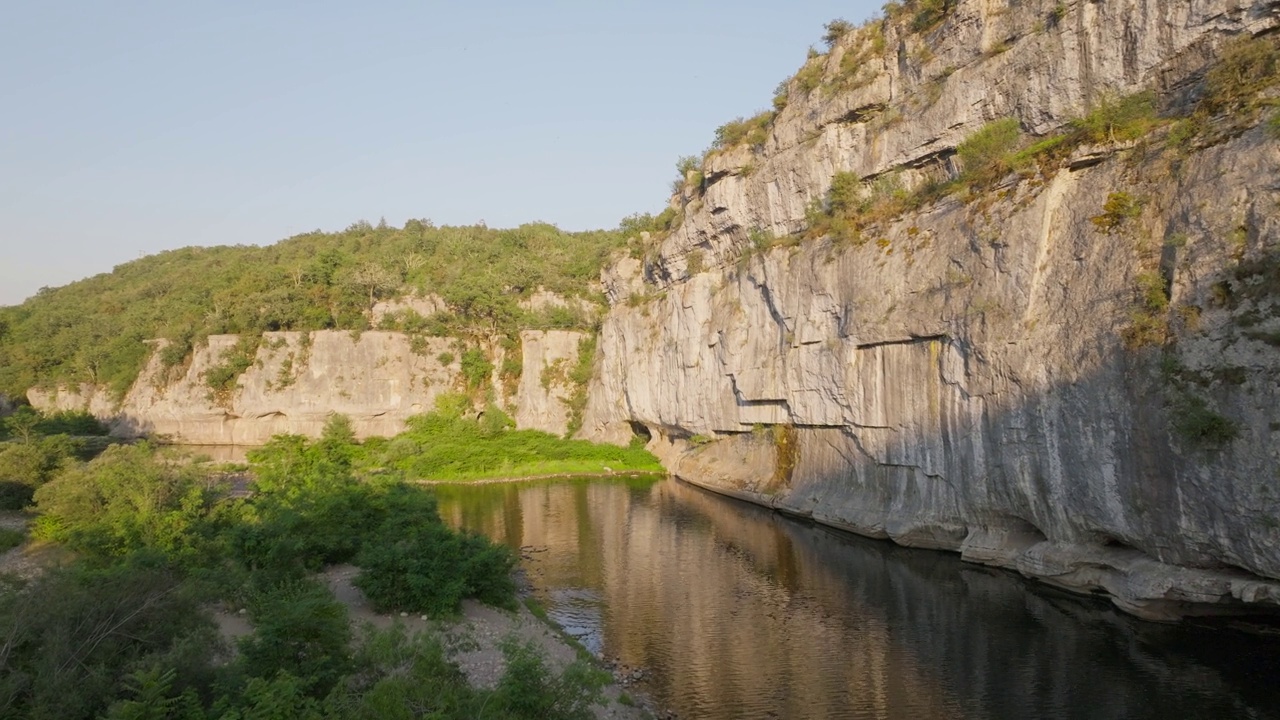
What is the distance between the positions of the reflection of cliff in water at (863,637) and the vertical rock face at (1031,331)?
1.51 m

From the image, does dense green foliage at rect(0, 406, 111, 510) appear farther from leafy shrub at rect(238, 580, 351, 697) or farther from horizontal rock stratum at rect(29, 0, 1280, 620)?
horizontal rock stratum at rect(29, 0, 1280, 620)

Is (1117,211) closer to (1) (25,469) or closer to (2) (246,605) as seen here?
(2) (246,605)

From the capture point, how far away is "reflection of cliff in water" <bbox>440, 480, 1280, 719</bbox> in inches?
547

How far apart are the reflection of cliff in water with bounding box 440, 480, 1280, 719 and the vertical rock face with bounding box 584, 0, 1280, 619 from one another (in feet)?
4.94

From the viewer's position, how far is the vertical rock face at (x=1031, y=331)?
15320 mm

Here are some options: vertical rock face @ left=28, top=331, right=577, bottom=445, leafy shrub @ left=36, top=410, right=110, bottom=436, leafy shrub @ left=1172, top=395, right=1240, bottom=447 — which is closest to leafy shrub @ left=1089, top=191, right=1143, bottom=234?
leafy shrub @ left=1172, top=395, right=1240, bottom=447

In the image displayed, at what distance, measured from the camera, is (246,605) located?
54.7ft

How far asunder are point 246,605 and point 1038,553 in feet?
66.8

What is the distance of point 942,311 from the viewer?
76.9 feet

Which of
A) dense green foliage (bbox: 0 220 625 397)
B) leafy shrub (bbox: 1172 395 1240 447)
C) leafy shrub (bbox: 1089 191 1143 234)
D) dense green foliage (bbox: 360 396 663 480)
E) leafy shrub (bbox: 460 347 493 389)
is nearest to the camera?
leafy shrub (bbox: 1172 395 1240 447)

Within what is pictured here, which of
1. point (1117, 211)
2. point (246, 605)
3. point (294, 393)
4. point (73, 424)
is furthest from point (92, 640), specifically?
point (73, 424)

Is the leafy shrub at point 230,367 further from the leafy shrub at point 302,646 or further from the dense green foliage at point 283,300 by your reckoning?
the leafy shrub at point 302,646

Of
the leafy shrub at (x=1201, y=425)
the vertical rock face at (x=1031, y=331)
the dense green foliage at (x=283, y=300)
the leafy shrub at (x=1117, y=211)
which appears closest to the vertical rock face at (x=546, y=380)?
the dense green foliage at (x=283, y=300)

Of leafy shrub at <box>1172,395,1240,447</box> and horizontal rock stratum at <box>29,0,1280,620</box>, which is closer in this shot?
leafy shrub at <box>1172,395,1240,447</box>
